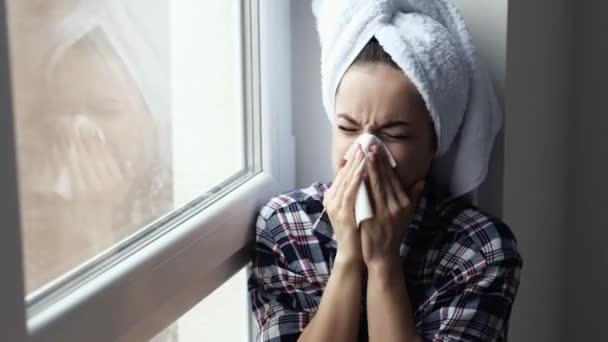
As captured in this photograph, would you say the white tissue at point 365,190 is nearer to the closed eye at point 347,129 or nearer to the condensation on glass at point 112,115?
the closed eye at point 347,129

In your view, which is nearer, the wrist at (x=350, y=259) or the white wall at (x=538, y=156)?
the wrist at (x=350, y=259)

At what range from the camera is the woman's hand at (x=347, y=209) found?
1.18m

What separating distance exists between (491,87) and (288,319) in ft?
1.34

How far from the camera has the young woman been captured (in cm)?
118

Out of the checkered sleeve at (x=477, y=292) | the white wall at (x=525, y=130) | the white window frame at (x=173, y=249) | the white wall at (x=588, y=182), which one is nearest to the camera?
the white window frame at (x=173, y=249)

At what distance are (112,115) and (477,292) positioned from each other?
50cm

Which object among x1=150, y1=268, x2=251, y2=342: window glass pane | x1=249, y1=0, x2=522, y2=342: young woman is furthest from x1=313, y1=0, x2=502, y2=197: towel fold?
x1=150, y1=268, x2=251, y2=342: window glass pane

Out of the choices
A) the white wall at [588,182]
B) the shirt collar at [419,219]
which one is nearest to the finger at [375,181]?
the shirt collar at [419,219]

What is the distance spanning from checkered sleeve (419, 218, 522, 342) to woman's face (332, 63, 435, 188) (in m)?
0.12

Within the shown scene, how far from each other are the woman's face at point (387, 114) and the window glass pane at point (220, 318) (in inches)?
11.3

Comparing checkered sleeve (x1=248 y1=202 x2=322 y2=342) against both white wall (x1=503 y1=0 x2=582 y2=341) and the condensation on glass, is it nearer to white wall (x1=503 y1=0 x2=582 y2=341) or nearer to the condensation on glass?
the condensation on glass

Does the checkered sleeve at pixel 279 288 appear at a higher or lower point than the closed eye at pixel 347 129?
lower

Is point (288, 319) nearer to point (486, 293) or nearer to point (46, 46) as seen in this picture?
point (486, 293)

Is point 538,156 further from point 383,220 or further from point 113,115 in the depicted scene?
point 113,115
